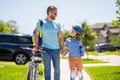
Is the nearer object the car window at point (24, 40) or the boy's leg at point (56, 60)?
the boy's leg at point (56, 60)

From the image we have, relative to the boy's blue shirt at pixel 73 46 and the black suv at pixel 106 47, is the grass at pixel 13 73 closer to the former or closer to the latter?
the boy's blue shirt at pixel 73 46

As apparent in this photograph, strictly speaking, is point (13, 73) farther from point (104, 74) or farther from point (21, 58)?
point (21, 58)

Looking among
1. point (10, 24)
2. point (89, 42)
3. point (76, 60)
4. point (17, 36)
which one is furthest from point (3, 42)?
point (10, 24)

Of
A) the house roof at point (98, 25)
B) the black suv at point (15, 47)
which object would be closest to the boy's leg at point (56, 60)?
the black suv at point (15, 47)

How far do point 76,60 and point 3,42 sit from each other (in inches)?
482

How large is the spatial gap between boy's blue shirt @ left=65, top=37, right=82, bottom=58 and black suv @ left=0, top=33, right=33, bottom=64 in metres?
11.6

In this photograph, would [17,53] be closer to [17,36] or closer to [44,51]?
[17,36]

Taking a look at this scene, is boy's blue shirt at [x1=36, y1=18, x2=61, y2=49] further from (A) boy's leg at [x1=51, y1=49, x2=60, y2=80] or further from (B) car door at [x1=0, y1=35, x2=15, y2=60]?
(B) car door at [x1=0, y1=35, x2=15, y2=60]

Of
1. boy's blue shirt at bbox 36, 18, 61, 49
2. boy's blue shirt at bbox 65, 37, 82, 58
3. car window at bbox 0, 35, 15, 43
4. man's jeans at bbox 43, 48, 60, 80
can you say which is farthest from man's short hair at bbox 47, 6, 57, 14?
car window at bbox 0, 35, 15, 43

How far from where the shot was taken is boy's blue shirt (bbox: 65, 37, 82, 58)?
9.20m

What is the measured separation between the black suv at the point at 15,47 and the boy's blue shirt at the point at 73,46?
11.6 meters

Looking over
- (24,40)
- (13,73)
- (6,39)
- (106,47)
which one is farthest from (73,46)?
(106,47)

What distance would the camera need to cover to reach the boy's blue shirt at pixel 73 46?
362 inches

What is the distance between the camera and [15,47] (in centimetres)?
2095
